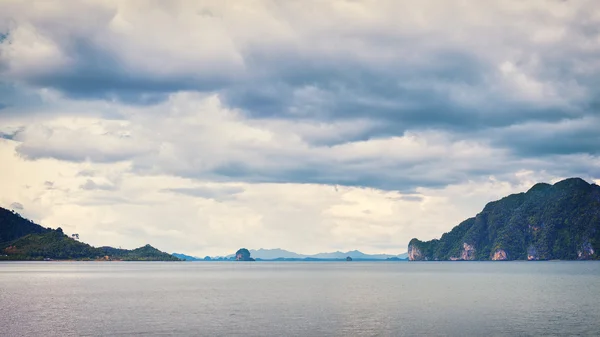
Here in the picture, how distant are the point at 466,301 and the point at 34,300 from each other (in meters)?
93.3

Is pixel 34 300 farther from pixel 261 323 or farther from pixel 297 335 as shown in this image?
pixel 297 335

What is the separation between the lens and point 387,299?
12131 centimetres

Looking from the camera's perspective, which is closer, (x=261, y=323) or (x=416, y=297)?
(x=261, y=323)

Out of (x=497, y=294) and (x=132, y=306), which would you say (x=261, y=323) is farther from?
(x=497, y=294)

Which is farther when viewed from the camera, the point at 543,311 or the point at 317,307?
the point at 317,307

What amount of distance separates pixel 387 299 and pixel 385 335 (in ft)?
171

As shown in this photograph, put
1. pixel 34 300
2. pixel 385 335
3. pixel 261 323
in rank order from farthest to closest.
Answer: pixel 34 300, pixel 261 323, pixel 385 335

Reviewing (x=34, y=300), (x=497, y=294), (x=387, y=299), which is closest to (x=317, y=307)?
(x=387, y=299)

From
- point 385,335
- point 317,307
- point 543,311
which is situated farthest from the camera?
point 317,307

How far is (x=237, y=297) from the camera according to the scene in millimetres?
130125

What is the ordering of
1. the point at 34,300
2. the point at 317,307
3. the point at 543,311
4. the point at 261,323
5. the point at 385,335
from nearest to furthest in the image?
1. the point at 385,335
2. the point at 261,323
3. the point at 543,311
4. the point at 317,307
5. the point at 34,300

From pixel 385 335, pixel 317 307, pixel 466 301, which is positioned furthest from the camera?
pixel 466 301

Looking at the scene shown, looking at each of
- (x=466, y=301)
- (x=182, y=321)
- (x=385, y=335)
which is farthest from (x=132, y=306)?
(x=466, y=301)

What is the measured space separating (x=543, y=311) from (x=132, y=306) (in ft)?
247
